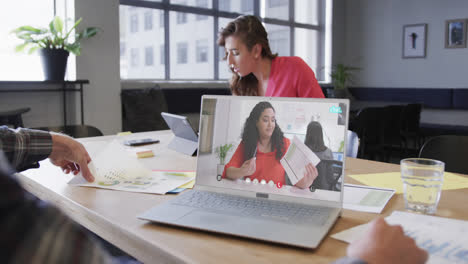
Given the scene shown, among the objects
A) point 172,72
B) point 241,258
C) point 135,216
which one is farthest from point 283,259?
point 172,72

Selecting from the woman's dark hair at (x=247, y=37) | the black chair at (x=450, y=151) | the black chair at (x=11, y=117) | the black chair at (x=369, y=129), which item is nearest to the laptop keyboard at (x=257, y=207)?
the black chair at (x=450, y=151)

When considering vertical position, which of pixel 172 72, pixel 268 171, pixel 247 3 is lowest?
pixel 268 171

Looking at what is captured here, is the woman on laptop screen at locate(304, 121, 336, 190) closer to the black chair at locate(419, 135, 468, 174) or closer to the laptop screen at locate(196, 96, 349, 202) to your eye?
the laptop screen at locate(196, 96, 349, 202)

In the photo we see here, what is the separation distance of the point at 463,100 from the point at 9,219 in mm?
7399

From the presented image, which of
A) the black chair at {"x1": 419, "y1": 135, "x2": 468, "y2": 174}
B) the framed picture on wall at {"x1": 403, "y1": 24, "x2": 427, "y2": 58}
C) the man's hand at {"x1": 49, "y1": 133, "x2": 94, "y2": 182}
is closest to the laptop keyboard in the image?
the man's hand at {"x1": 49, "y1": 133, "x2": 94, "y2": 182}

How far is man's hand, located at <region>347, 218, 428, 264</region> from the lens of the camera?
22.5 inches

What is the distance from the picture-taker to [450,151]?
1.72m

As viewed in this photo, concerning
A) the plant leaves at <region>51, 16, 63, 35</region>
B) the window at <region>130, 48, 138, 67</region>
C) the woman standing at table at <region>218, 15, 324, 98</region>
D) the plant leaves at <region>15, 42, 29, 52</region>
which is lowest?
the woman standing at table at <region>218, 15, 324, 98</region>

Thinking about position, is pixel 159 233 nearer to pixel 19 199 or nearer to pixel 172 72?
pixel 19 199

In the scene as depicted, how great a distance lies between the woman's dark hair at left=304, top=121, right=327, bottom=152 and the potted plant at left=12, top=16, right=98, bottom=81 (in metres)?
3.51

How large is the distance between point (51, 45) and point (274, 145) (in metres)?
3.56

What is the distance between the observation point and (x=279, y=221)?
0.83 meters

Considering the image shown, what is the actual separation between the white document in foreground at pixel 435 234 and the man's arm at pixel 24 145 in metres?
0.84

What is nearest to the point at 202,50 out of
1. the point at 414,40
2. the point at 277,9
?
the point at 277,9
